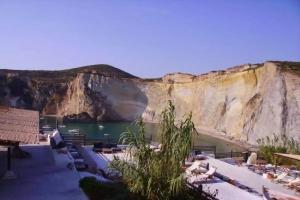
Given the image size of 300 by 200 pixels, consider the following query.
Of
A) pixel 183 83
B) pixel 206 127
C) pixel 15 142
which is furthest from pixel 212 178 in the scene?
pixel 183 83

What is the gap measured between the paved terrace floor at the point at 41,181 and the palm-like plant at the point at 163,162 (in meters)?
2.19

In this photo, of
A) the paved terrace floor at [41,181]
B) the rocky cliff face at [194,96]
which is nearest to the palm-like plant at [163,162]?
the paved terrace floor at [41,181]

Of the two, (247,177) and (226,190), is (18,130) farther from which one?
(247,177)

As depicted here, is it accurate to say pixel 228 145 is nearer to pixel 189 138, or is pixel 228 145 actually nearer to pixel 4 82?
pixel 189 138

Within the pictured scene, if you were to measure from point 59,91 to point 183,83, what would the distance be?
27288mm

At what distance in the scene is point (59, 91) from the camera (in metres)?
87.2

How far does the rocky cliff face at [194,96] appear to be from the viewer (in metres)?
49.5

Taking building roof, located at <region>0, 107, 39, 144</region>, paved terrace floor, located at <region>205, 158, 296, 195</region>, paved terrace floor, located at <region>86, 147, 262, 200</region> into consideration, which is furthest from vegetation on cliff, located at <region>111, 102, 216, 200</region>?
paved terrace floor, located at <region>205, 158, 296, 195</region>

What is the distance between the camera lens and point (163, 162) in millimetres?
12812

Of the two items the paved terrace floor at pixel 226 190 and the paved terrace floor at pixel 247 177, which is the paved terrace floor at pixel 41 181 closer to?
the paved terrace floor at pixel 226 190

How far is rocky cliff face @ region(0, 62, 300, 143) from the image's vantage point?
49.5m

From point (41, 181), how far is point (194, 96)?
59.0m

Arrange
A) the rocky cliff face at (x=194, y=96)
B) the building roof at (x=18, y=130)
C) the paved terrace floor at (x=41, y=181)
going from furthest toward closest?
the rocky cliff face at (x=194, y=96), the building roof at (x=18, y=130), the paved terrace floor at (x=41, y=181)

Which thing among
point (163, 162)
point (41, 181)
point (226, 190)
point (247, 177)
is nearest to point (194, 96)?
point (247, 177)
